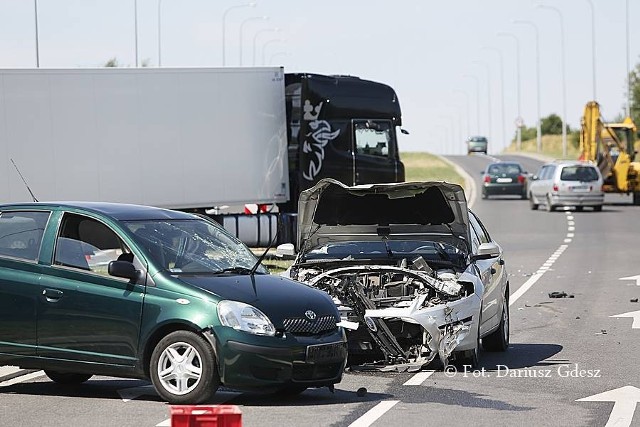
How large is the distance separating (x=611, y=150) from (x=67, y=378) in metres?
41.5

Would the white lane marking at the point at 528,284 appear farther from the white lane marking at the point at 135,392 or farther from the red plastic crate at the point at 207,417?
the red plastic crate at the point at 207,417

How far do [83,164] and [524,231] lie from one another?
14.7m

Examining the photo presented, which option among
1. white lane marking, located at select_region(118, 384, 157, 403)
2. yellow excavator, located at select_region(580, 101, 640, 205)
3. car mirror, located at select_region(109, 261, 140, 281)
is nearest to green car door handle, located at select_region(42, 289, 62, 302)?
car mirror, located at select_region(109, 261, 140, 281)

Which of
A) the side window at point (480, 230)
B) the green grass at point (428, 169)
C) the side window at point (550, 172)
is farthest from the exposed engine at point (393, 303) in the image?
the green grass at point (428, 169)

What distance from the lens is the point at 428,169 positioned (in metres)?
76.1

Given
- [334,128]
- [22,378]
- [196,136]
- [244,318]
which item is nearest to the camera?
[244,318]

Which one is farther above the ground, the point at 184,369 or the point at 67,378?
the point at 184,369

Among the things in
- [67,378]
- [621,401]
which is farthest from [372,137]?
[621,401]

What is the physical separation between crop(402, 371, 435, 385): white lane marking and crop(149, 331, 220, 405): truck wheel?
7.12 feet

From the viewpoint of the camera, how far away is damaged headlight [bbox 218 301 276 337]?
10211 mm

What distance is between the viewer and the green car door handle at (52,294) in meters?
10.8

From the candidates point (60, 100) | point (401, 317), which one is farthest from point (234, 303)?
point (60, 100)

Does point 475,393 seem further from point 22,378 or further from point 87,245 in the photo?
point 22,378

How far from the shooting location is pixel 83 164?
26.7 meters
